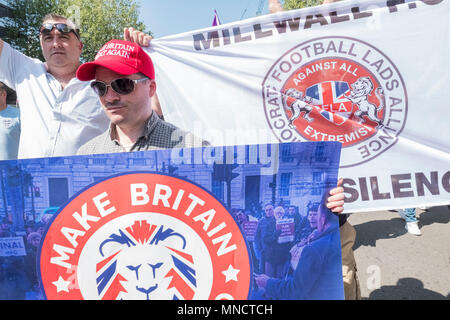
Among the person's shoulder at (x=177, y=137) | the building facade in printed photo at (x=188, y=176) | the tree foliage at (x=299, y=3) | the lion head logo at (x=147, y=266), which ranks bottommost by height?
the lion head logo at (x=147, y=266)

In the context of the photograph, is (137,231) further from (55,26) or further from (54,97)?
(55,26)

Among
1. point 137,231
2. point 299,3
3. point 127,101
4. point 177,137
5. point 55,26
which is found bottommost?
point 137,231

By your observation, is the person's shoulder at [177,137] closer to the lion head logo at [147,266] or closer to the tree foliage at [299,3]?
the lion head logo at [147,266]

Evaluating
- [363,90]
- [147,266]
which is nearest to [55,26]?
[147,266]

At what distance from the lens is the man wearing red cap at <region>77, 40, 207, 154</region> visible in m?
1.44

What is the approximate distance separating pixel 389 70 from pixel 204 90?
1372 millimetres

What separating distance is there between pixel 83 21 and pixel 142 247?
73.3 feet

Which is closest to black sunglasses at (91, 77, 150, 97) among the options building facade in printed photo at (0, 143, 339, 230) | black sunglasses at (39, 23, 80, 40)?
building facade in printed photo at (0, 143, 339, 230)

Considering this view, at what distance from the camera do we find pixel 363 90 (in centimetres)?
217

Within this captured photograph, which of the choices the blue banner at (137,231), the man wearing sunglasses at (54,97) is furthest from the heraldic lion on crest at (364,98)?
the man wearing sunglasses at (54,97)

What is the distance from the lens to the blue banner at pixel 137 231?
45.5 inches

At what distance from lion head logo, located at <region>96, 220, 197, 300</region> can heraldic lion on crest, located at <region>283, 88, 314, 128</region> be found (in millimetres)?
1452

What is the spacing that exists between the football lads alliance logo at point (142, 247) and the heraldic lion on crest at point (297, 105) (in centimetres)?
134
